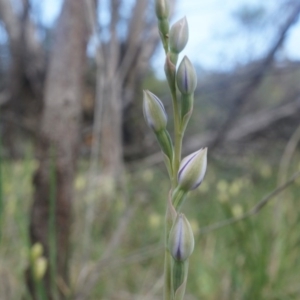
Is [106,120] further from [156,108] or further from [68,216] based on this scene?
[156,108]

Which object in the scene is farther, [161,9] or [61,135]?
[61,135]

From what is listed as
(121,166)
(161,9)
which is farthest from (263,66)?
(161,9)

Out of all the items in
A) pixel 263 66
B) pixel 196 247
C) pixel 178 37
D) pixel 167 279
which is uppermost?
pixel 178 37

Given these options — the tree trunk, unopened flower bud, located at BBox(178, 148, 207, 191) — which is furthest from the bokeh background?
unopened flower bud, located at BBox(178, 148, 207, 191)

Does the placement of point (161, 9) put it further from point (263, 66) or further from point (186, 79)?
point (263, 66)

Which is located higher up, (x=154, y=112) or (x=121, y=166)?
(x=154, y=112)

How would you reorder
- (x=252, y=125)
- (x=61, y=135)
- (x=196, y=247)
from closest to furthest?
1. (x=61, y=135)
2. (x=196, y=247)
3. (x=252, y=125)

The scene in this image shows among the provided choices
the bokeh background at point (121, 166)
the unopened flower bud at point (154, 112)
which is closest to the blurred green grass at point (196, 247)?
the bokeh background at point (121, 166)

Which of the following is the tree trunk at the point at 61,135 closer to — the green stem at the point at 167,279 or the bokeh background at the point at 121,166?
the bokeh background at the point at 121,166
